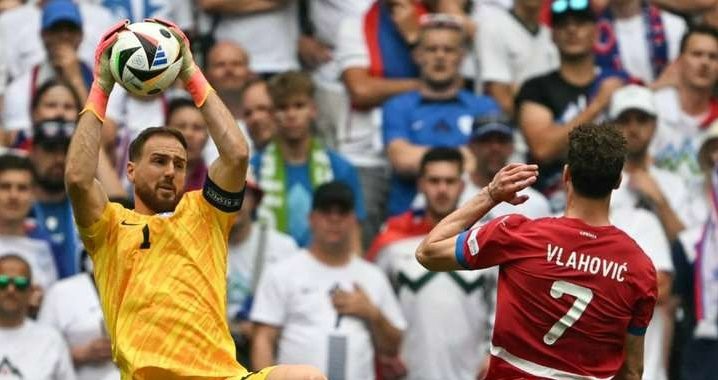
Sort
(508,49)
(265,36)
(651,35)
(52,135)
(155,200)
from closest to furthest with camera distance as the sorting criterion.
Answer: (155,200), (52,135), (508,49), (265,36), (651,35)

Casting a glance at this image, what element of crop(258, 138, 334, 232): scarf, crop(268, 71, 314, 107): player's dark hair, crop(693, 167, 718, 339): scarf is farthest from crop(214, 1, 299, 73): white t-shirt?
crop(693, 167, 718, 339): scarf

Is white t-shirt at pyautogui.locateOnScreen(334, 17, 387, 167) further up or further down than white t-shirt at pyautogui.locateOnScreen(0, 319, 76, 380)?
further up

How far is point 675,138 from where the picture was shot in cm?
1703

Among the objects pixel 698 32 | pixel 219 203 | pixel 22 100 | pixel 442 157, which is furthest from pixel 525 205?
pixel 219 203

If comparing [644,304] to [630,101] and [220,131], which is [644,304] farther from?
[630,101]

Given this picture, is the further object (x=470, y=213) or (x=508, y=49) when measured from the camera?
(x=508, y=49)

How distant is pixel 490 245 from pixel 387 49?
7.03 m

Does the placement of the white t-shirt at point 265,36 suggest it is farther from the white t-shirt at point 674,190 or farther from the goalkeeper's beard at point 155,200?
the goalkeeper's beard at point 155,200

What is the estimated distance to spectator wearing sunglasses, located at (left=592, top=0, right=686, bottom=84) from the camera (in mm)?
17766

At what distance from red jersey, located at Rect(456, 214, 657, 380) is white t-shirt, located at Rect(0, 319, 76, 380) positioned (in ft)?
16.7

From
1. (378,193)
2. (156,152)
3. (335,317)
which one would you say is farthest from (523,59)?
(156,152)

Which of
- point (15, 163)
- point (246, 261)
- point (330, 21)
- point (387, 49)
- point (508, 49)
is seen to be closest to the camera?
point (15, 163)

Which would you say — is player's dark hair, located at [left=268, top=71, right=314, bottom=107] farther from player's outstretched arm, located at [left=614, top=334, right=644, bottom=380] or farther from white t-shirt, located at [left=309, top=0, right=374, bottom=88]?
player's outstretched arm, located at [left=614, top=334, right=644, bottom=380]

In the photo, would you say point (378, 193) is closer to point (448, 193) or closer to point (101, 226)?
point (448, 193)
